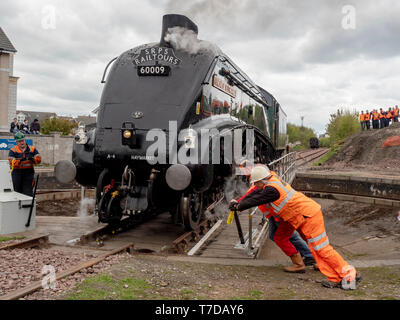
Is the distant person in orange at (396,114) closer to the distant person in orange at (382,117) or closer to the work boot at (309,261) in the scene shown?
the distant person in orange at (382,117)

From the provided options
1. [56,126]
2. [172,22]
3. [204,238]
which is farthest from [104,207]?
[56,126]

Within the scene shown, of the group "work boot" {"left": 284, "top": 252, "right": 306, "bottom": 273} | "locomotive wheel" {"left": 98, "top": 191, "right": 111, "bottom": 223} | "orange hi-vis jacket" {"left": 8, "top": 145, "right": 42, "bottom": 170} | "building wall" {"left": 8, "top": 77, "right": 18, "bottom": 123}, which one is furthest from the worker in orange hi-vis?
"building wall" {"left": 8, "top": 77, "right": 18, "bottom": 123}

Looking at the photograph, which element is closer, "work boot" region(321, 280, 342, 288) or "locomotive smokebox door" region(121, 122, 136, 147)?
"work boot" region(321, 280, 342, 288)

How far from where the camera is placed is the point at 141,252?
638cm

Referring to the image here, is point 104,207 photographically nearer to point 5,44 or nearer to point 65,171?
point 65,171

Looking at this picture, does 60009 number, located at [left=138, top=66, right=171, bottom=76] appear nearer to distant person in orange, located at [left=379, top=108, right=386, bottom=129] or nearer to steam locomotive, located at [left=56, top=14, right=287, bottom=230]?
steam locomotive, located at [left=56, top=14, right=287, bottom=230]

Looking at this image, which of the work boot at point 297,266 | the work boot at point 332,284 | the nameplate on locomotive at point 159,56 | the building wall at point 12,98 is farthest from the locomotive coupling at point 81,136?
the building wall at point 12,98

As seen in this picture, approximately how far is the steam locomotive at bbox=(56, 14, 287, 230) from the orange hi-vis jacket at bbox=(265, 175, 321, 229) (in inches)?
56.6

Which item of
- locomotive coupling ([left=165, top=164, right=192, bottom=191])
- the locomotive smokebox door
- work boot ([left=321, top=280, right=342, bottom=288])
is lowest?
work boot ([left=321, top=280, right=342, bottom=288])

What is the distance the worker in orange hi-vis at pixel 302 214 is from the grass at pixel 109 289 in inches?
61.4

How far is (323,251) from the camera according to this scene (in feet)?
15.1

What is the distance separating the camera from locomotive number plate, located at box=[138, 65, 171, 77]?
6824mm

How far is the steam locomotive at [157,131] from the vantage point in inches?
248
